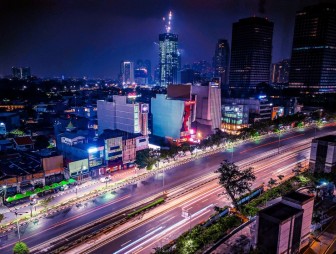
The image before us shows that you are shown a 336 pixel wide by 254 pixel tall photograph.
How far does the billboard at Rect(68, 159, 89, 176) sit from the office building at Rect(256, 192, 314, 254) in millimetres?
28636

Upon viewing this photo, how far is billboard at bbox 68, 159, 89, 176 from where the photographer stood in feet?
130

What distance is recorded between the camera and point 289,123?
252ft

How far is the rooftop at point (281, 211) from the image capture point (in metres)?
20.3

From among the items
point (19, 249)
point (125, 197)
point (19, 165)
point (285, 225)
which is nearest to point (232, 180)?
point (285, 225)

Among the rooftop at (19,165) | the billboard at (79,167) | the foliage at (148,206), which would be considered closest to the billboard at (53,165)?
the rooftop at (19,165)

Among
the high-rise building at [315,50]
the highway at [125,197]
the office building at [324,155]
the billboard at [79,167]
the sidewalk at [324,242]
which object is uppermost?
the high-rise building at [315,50]

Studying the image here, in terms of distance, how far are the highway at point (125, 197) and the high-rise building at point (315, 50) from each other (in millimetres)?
79391

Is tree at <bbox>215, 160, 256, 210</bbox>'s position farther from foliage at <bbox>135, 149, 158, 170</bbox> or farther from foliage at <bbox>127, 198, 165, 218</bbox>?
foliage at <bbox>135, 149, 158, 170</bbox>

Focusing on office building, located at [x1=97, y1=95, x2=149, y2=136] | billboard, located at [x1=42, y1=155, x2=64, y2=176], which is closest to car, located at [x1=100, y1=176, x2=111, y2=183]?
billboard, located at [x1=42, y1=155, x2=64, y2=176]

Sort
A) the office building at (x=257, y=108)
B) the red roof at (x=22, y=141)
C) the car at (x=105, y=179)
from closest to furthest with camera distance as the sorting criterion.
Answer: the car at (x=105, y=179), the red roof at (x=22, y=141), the office building at (x=257, y=108)

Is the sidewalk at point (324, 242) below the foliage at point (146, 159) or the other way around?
below

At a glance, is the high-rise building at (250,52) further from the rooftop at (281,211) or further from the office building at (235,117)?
the rooftop at (281,211)

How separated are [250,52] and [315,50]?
32075mm

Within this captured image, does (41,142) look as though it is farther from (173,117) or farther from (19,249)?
(19,249)
